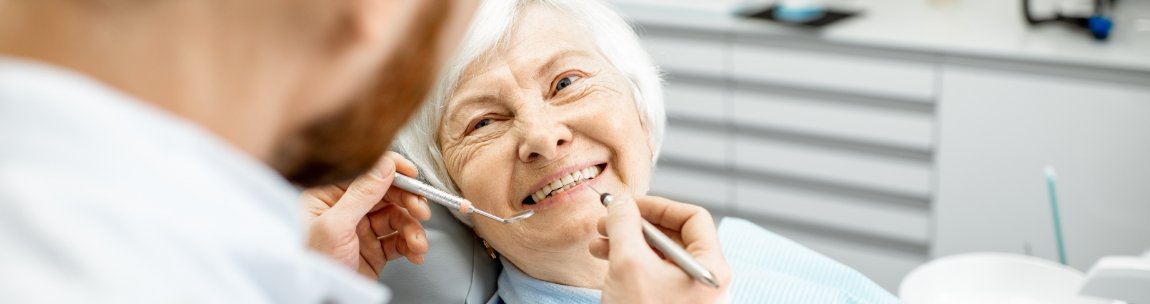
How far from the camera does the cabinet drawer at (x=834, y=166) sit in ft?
10.5

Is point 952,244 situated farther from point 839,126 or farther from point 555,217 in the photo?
point 555,217

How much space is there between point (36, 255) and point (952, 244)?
9.92ft

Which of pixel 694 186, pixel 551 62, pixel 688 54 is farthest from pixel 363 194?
pixel 694 186

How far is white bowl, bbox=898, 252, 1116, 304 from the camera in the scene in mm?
1747

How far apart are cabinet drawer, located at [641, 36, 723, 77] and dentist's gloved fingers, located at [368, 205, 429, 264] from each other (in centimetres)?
192

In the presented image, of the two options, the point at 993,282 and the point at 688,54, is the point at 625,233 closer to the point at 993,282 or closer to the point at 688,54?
the point at 993,282

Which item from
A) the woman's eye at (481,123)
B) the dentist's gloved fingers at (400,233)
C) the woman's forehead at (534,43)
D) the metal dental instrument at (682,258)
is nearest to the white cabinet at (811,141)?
the woman's forehead at (534,43)

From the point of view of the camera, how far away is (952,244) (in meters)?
3.18

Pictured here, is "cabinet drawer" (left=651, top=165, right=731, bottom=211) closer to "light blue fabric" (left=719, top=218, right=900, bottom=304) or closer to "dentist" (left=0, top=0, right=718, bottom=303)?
"light blue fabric" (left=719, top=218, right=900, bottom=304)

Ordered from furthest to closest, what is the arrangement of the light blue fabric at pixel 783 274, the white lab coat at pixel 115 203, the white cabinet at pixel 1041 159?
the white cabinet at pixel 1041 159
the light blue fabric at pixel 783 274
the white lab coat at pixel 115 203

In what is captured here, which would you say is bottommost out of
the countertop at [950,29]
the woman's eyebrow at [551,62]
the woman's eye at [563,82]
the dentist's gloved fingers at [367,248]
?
the dentist's gloved fingers at [367,248]

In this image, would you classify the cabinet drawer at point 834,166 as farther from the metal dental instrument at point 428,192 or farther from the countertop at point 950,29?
the metal dental instrument at point 428,192

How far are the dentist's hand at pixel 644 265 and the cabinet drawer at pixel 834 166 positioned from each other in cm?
207

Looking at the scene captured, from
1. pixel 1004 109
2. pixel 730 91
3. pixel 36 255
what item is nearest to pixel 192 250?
pixel 36 255
